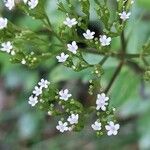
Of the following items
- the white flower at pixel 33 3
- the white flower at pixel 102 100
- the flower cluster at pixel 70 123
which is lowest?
the flower cluster at pixel 70 123

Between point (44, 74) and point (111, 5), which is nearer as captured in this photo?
point (111, 5)

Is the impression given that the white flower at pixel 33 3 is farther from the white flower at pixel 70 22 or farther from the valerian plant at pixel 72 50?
the white flower at pixel 70 22

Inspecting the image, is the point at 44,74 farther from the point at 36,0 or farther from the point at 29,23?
the point at 36,0

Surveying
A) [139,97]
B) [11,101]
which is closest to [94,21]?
[139,97]

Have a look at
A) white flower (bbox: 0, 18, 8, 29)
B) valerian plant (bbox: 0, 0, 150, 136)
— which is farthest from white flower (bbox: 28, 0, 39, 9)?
white flower (bbox: 0, 18, 8, 29)

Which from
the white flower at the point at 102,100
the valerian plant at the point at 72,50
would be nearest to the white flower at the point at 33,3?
the valerian plant at the point at 72,50

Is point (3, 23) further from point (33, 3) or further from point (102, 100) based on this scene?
point (102, 100)

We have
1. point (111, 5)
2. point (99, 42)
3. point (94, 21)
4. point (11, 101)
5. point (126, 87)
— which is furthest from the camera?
point (11, 101)

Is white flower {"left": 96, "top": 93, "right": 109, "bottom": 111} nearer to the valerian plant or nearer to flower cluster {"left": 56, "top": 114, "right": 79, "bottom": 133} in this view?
the valerian plant

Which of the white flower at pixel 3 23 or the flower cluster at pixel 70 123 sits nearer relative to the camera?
the flower cluster at pixel 70 123

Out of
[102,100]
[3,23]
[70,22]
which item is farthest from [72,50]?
[3,23]

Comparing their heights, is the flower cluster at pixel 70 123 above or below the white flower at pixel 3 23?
below
